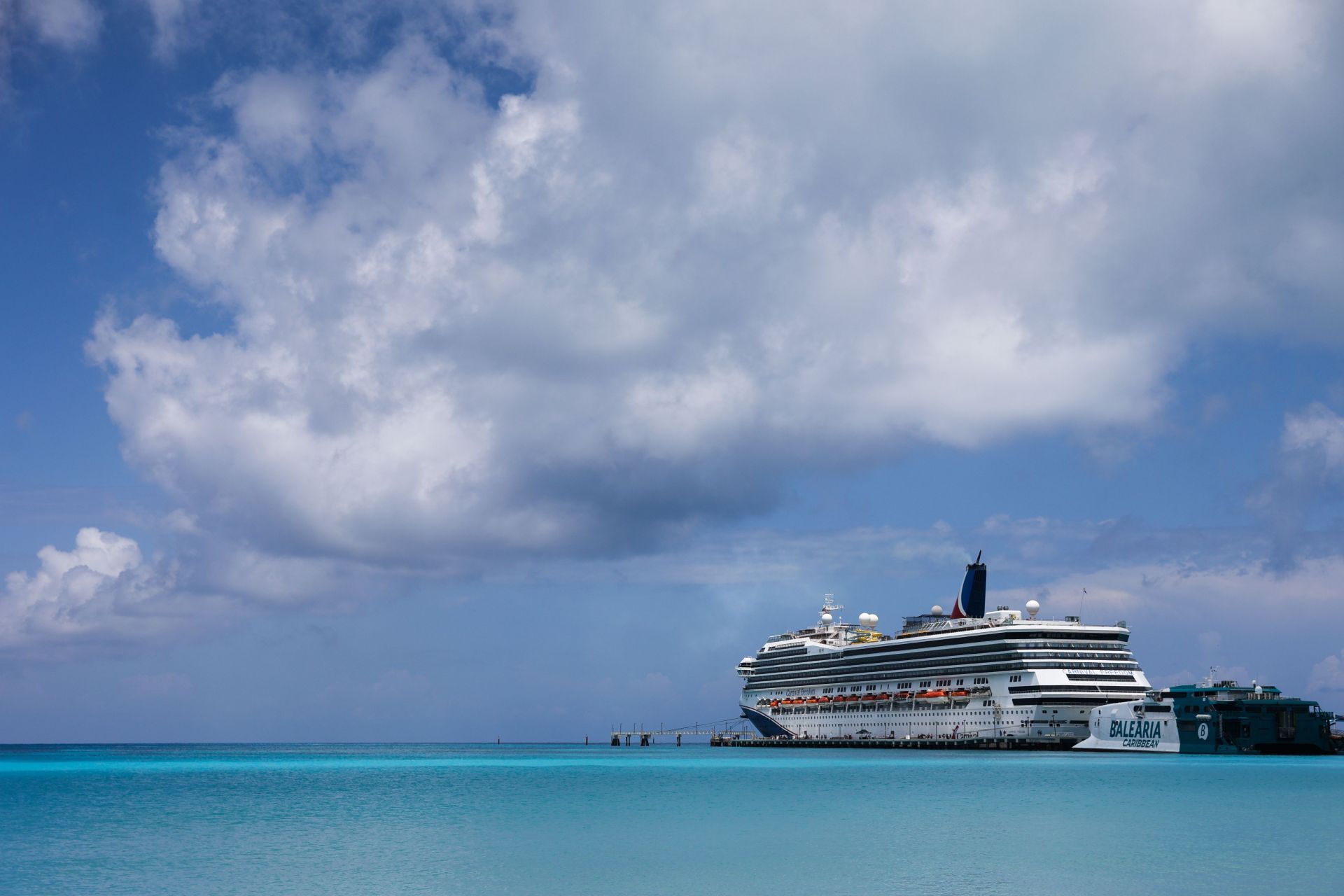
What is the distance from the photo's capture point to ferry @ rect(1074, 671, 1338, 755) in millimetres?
86562

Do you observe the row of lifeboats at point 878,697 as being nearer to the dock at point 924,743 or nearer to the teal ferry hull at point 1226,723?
the dock at point 924,743

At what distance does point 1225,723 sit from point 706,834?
61.5 m

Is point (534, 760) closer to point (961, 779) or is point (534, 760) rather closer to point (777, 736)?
point (777, 736)

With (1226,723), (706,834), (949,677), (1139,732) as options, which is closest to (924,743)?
(949,677)

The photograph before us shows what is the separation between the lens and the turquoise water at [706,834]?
3012 cm

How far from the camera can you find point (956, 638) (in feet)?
349

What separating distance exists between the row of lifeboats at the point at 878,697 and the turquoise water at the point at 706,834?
3290 centimetres

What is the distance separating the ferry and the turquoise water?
12747mm

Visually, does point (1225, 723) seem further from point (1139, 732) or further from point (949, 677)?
point (949, 677)

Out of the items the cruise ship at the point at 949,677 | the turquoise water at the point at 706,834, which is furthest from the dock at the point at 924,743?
the turquoise water at the point at 706,834

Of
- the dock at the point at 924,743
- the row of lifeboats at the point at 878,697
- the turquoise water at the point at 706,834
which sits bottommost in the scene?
the dock at the point at 924,743

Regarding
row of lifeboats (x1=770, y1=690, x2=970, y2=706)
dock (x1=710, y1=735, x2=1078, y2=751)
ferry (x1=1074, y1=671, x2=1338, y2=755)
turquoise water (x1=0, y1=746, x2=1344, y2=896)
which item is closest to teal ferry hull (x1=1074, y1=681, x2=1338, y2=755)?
ferry (x1=1074, y1=671, x2=1338, y2=755)

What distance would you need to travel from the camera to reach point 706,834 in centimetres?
3947

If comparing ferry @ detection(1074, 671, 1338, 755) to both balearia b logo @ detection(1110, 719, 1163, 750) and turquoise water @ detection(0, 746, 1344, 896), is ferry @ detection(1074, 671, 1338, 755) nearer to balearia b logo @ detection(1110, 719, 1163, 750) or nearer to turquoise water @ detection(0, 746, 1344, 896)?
balearia b logo @ detection(1110, 719, 1163, 750)
